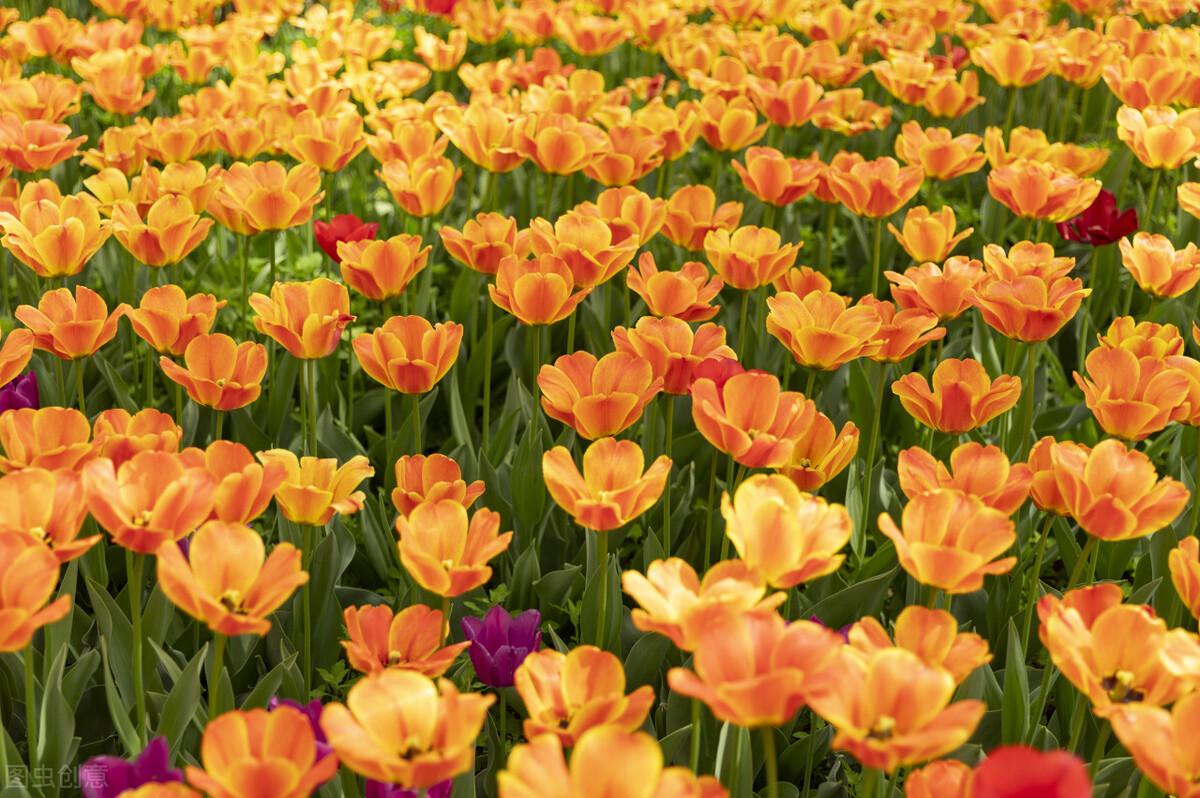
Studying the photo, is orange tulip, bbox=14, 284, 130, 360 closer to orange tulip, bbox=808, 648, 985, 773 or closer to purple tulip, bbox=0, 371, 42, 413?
purple tulip, bbox=0, 371, 42, 413

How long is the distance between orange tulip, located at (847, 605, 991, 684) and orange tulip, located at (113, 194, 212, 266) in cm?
173

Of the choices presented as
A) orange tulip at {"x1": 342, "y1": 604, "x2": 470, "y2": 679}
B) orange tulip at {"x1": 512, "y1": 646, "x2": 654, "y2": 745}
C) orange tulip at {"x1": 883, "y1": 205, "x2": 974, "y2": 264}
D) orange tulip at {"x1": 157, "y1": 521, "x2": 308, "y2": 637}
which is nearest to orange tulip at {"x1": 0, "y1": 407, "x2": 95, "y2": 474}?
orange tulip at {"x1": 157, "y1": 521, "x2": 308, "y2": 637}

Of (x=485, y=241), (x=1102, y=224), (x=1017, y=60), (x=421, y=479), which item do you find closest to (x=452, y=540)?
(x=421, y=479)

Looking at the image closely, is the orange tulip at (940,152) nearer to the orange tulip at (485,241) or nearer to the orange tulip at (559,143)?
the orange tulip at (559,143)

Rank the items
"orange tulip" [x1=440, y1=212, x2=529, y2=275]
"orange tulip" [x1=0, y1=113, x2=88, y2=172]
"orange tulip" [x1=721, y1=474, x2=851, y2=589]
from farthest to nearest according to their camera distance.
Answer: "orange tulip" [x1=0, y1=113, x2=88, y2=172], "orange tulip" [x1=440, y1=212, x2=529, y2=275], "orange tulip" [x1=721, y1=474, x2=851, y2=589]

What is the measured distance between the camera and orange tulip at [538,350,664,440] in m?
1.91

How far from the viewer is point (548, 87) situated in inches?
149

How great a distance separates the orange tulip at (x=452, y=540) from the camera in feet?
5.08

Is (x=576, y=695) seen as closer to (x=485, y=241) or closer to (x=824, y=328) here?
(x=824, y=328)

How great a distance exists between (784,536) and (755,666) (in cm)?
21

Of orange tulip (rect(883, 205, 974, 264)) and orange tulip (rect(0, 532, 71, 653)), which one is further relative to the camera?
orange tulip (rect(883, 205, 974, 264))

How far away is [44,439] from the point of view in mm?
1775

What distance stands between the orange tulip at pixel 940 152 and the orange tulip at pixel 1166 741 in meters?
2.02

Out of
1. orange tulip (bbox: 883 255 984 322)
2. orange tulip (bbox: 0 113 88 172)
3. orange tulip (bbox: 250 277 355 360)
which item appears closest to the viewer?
orange tulip (bbox: 250 277 355 360)
